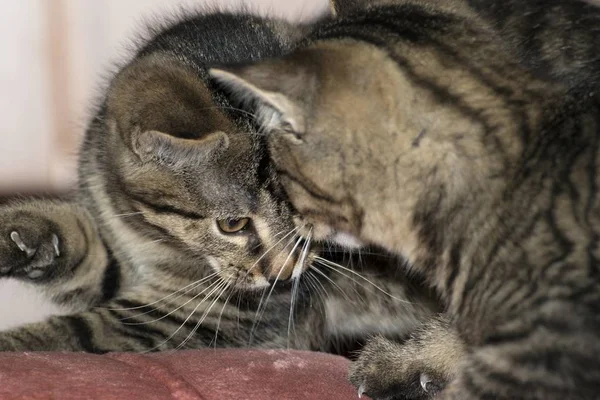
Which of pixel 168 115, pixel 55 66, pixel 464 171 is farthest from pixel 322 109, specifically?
pixel 55 66

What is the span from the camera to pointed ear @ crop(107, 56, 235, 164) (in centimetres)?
165

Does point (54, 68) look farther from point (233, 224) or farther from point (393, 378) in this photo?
point (393, 378)

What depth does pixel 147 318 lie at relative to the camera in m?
1.92

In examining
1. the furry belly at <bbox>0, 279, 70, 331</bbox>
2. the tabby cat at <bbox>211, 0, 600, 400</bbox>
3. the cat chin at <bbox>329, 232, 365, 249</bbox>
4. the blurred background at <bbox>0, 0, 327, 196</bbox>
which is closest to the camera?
the tabby cat at <bbox>211, 0, 600, 400</bbox>

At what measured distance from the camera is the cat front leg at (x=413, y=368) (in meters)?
1.64

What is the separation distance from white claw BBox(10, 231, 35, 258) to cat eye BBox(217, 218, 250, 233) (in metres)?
0.46

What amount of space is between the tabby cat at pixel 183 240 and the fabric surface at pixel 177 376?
20 centimetres

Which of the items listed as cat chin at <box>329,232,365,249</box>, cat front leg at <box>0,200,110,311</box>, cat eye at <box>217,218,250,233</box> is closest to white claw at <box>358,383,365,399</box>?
cat chin at <box>329,232,365,249</box>

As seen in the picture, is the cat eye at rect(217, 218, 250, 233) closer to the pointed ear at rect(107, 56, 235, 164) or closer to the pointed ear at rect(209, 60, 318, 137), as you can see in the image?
the pointed ear at rect(107, 56, 235, 164)

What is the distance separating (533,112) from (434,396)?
0.54 meters

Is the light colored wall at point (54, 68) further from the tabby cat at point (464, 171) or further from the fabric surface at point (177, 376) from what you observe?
the tabby cat at point (464, 171)

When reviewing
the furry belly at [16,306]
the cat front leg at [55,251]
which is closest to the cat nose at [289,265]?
the cat front leg at [55,251]

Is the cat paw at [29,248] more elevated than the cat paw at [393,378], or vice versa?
the cat paw at [29,248]

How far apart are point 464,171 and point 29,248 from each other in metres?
1.00
